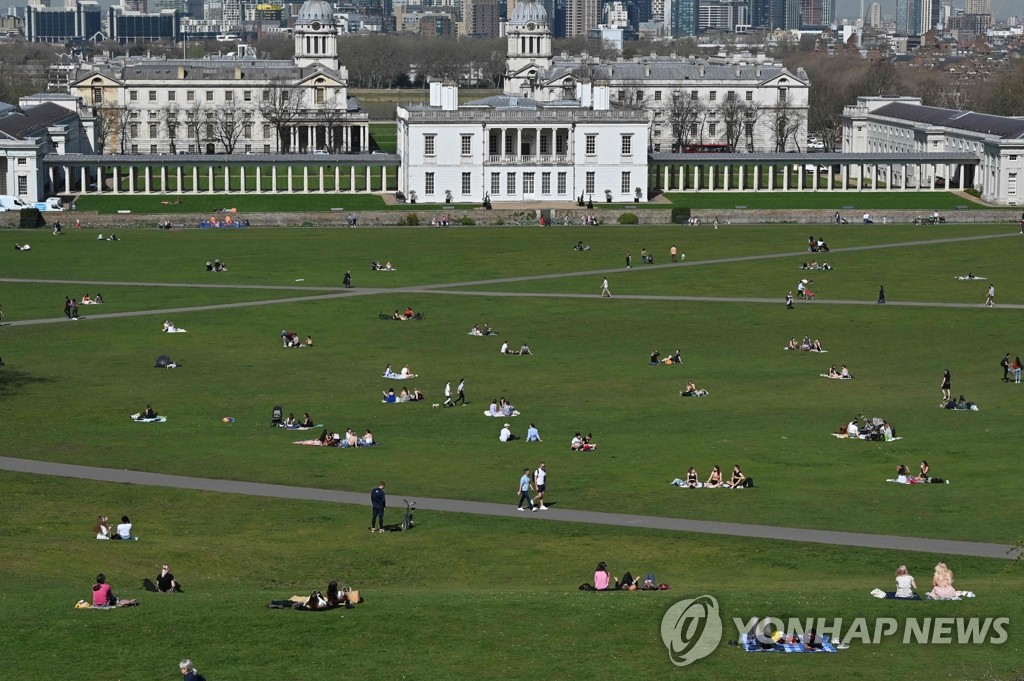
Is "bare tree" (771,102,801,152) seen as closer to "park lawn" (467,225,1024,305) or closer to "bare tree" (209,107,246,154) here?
"bare tree" (209,107,246,154)

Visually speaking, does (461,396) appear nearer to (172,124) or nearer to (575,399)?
(575,399)

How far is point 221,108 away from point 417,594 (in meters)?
154

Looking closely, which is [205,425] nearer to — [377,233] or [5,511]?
[5,511]

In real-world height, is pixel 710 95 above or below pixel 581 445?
above

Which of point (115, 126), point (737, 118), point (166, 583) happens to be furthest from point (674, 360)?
Answer: point (115, 126)

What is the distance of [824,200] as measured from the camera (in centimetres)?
14138

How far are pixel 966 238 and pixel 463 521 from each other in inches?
3058

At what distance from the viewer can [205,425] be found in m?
61.0

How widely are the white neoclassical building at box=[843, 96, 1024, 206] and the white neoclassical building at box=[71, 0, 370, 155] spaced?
156 ft

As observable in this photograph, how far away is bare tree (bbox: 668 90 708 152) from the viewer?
180 m

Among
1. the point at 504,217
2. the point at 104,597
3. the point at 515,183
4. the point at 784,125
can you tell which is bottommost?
the point at 504,217

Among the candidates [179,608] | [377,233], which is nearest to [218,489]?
[179,608]

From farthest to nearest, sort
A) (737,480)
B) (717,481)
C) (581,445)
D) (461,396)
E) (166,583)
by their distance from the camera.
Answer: (461,396), (581,445), (717,481), (737,480), (166,583)

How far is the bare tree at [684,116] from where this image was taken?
180500 mm
